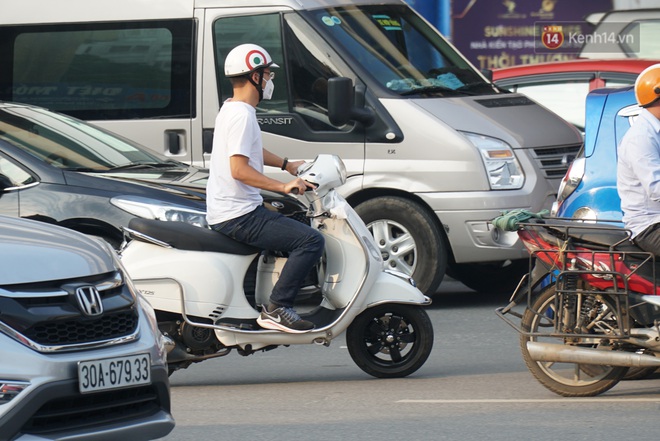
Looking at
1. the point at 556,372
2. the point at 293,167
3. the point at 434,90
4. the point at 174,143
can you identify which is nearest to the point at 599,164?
the point at 556,372

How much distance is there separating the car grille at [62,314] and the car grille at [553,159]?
5.94 meters

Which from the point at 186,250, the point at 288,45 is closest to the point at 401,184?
the point at 288,45

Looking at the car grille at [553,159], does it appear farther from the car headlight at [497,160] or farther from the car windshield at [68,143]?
the car windshield at [68,143]

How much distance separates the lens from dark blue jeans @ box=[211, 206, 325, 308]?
7645 mm

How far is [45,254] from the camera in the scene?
5109 mm

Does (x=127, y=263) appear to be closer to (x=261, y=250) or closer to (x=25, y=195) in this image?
(x=261, y=250)

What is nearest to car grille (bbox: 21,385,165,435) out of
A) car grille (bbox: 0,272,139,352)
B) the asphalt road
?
car grille (bbox: 0,272,139,352)

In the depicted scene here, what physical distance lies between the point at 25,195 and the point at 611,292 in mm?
3742

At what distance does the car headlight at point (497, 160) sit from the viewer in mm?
10570

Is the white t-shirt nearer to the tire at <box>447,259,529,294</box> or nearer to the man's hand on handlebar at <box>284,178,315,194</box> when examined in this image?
the man's hand on handlebar at <box>284,178,315,194</box>

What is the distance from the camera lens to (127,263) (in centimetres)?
769

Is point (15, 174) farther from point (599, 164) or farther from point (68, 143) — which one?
point (599, 164)

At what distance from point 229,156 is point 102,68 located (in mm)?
4188

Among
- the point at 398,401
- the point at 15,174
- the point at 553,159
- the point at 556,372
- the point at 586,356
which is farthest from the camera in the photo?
the point at 553,159
